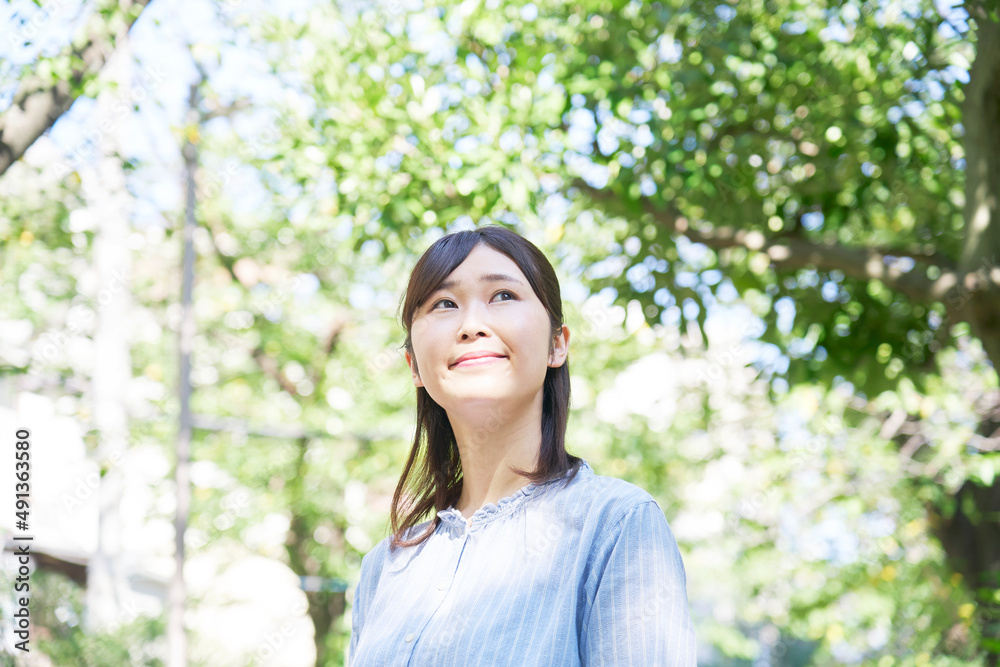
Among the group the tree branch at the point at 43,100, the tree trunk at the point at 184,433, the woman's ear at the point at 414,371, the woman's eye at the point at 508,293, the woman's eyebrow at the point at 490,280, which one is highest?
the tree branch at the point at 43,100

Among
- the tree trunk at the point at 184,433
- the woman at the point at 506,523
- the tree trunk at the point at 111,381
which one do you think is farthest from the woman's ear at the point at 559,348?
the tree trunk at the point at 111,381

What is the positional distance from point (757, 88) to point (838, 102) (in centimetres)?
35

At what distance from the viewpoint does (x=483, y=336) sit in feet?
4.27


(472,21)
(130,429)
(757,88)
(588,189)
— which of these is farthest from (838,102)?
(130,429)

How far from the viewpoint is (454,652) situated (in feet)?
3.87

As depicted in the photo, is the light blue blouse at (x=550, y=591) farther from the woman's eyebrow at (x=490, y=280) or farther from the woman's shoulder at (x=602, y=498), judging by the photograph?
the woman's eyebrow at (x=490, y=280)

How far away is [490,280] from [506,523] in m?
0.35

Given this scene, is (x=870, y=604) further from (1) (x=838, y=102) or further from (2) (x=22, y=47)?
(2) (x=22, y=47)

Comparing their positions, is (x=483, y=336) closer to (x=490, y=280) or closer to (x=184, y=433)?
(x=490, y=280)

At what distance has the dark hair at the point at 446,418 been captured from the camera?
54.0 inches

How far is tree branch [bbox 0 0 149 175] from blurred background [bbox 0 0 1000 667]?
0.04ft

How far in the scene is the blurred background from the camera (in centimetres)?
382

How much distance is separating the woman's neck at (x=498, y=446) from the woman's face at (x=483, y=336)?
0.08 feet

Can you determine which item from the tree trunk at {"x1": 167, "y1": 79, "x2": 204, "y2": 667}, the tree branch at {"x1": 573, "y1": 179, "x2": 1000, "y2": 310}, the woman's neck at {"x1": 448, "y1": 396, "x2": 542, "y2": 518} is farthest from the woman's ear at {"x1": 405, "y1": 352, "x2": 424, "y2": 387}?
the tree trunk at {"x1": 167, "y1": 79, "x2": 204, "y2": 667}
